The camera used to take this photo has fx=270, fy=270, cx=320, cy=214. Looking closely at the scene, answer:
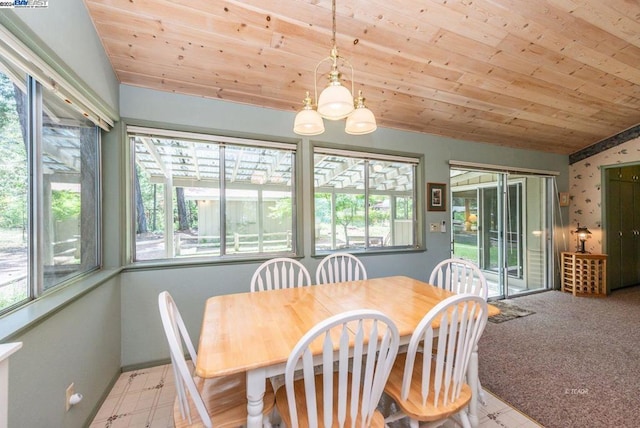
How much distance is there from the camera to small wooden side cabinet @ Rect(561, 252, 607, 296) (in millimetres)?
4180

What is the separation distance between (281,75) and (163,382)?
2.70 m

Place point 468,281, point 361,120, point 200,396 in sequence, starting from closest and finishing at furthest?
point 200,396
point 361,120
point 468,281

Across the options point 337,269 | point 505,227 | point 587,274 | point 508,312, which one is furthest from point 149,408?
point 587,274

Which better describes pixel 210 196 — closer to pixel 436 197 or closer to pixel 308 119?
pixel 308 119

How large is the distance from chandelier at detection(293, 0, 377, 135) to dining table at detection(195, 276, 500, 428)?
1078mm

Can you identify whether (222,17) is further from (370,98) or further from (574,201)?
(574,201)

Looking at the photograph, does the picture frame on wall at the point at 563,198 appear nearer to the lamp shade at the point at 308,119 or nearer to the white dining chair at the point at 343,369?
the lamp shade at the point at 308,119

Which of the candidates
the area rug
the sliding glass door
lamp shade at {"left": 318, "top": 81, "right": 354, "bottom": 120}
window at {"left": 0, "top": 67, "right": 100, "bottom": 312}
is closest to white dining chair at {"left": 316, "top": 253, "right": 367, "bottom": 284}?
lamp shade at {"left": 318, "top": 81, "right": 354, "bottom": 120}

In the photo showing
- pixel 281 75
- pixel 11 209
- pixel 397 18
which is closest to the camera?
pixel 11 209

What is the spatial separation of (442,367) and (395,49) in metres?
2.26

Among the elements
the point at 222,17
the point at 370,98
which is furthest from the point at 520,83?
the point at 222,17

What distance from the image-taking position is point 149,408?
1.83 metres

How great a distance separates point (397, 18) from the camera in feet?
6.40

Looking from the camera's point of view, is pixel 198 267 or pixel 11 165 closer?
pixel 11 165
